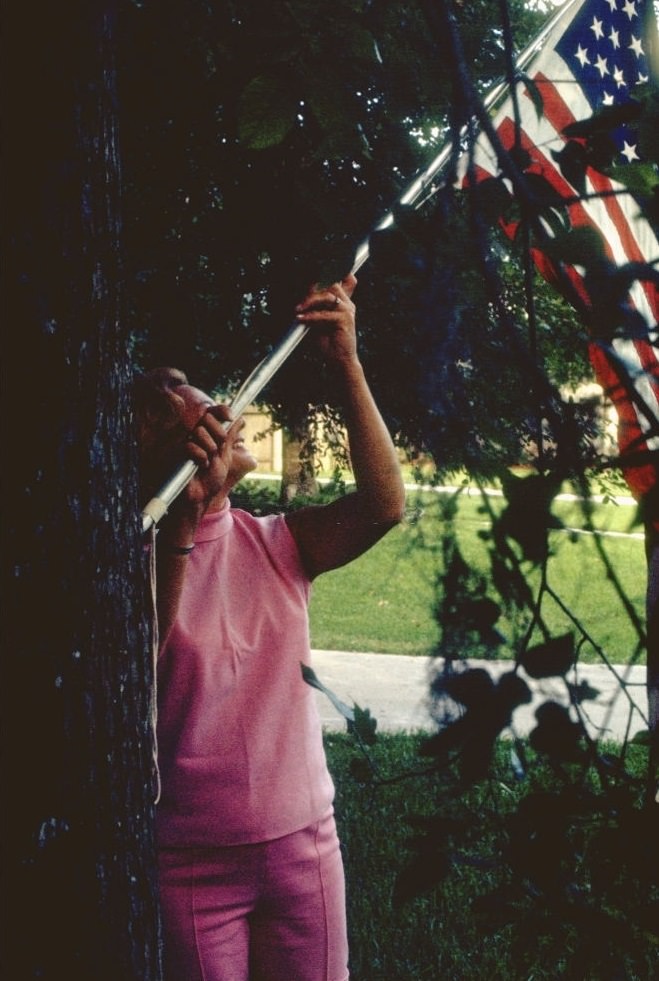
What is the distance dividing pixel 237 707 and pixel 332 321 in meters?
0.81

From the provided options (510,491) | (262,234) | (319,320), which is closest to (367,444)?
(319,320)

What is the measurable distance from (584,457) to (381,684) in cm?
685

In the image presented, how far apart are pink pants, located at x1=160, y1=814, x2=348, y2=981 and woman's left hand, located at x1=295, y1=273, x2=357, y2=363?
0.96 meters

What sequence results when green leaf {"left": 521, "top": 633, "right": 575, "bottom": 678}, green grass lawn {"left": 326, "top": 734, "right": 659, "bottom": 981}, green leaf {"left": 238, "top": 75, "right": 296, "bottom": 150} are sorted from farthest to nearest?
green grass lawn {"left": 326, "top": 734, "right": 659, "bottom": 981}, green leaf {"left": 238, "top": 75, "right": 296, "bottom": 150}, green leaf {"left": 521, "top": 633, "right": 575, "bottom": 678}

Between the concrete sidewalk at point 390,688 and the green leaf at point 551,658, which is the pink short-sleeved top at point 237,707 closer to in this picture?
the green leaf at point 551,658

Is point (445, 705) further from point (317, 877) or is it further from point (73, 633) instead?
point (317, 877)

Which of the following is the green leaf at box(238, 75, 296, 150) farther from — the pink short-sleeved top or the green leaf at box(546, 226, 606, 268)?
the pink short-sleeved top

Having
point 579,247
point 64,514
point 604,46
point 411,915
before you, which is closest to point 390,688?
point 411,915

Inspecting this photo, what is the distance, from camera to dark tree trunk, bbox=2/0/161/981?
1383 millimetres

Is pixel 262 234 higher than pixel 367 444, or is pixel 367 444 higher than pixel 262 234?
pixel 262 234

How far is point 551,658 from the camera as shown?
111cm

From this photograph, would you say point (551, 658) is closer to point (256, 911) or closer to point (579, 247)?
point (579, 247)

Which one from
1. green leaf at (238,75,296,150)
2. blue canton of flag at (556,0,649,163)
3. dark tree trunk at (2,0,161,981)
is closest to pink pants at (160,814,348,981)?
dark tree trunk at (2,0,161,981)

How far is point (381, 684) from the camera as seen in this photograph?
779 cm
